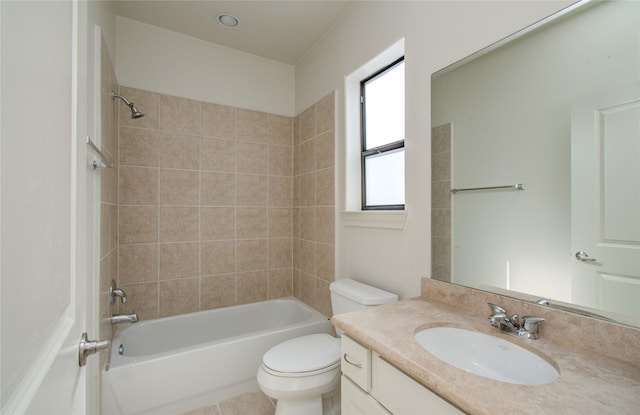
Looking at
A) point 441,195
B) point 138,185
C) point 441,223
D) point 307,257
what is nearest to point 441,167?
point 441,195

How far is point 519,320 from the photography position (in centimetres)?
98

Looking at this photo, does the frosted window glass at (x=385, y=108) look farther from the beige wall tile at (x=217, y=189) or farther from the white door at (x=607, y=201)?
the beige wall tile at (x=217, y=189)

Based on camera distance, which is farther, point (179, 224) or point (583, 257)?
point (179, 224)

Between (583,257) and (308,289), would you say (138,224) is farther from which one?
(583,257)

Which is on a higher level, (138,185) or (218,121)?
(218,121)

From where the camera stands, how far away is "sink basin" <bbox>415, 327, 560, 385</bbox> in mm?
838

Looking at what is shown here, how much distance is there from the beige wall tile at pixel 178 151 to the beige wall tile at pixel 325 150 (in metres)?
1.00

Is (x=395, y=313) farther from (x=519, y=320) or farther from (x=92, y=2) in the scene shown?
(x=92, y=2)

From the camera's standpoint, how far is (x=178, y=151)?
229 cm

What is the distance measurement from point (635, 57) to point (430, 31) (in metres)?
0.80

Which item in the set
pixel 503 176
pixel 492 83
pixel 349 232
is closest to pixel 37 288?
pixel 503 176

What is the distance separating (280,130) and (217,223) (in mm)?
1052

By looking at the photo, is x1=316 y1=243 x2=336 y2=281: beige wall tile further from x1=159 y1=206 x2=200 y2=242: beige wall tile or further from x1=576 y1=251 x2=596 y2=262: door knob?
x1=576 y1=251 x2=596 y2=262: door knob

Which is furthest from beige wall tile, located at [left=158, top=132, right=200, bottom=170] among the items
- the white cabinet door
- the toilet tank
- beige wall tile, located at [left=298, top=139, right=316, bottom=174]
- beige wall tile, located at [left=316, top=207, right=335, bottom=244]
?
the white cabinet door
